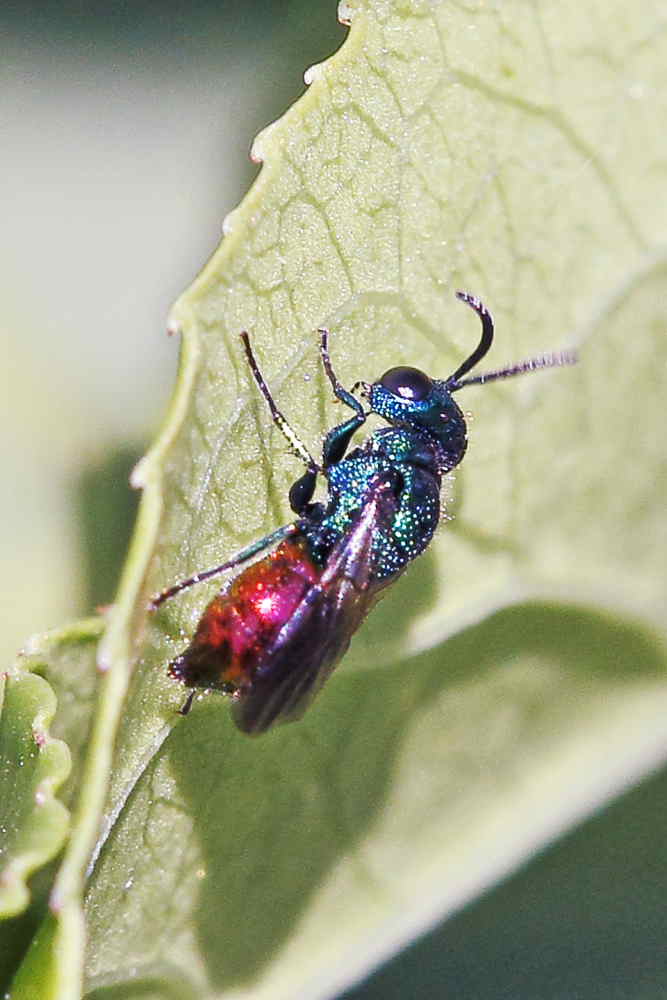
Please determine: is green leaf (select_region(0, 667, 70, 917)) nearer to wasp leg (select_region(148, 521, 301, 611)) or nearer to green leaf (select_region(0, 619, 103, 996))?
green leaf (select_region(0, 619, 103, 996))

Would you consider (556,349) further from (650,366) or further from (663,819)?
(663,819)

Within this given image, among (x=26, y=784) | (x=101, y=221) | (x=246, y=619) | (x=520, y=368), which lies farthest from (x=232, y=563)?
(x=101, y=221)

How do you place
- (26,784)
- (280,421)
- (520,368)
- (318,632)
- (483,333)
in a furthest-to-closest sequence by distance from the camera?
(520,368) < (483,333) < (318,632) < (280,421) < (26,784)

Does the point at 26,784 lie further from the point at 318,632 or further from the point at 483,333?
the point at 483,333

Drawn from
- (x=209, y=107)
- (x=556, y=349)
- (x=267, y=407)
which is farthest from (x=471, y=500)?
(x=209, y=107)

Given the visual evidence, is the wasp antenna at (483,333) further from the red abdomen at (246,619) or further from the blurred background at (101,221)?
the blurred background at (101,221)

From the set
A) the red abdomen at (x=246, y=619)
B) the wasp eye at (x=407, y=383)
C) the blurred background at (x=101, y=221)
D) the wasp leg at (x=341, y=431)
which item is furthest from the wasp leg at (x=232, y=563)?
the blurred background at (x=101, y=221)
